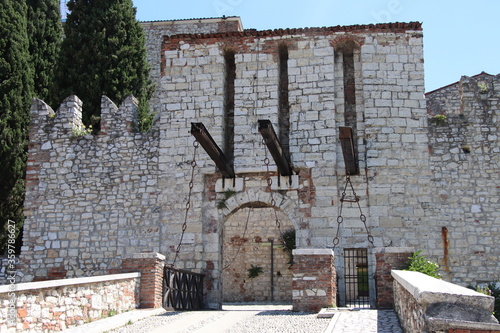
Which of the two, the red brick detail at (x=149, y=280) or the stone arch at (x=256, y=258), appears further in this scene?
the stone arch at (x=256, y=258)

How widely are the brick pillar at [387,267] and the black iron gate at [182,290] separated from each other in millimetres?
3478

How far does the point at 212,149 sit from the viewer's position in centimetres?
1173

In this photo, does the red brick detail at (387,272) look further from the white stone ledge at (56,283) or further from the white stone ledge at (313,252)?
the white stone ledge at (56,283)

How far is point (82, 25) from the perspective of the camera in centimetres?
1767

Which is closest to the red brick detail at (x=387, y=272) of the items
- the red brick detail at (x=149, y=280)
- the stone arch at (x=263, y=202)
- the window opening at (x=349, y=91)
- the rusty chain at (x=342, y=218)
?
the rusty chain at (x=342, y=218)

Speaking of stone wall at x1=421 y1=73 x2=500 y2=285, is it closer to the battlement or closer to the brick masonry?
the brick masonry

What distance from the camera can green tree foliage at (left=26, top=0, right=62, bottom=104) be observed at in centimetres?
1762

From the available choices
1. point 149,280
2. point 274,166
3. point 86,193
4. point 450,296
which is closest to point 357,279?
point 274,166

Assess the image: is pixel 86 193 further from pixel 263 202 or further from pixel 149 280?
pixel 149 280

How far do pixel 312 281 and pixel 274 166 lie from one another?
352 centimetres

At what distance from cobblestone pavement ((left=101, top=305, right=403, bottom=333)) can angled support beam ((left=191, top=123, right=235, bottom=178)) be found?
3.11m

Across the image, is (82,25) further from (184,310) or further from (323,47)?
(184,310)

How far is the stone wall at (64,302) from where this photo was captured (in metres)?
6.42

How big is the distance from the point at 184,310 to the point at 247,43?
6.06 meters
